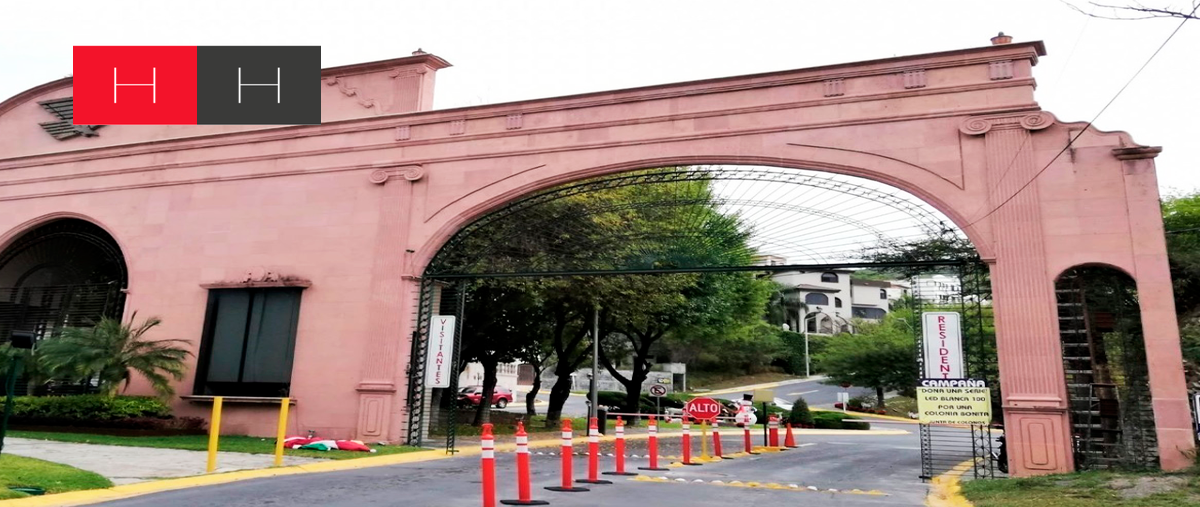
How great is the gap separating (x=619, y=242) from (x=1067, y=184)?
9.77 meters

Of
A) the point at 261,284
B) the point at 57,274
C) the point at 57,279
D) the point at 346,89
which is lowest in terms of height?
the point at 261,284

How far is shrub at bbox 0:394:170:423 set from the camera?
16.1 metres

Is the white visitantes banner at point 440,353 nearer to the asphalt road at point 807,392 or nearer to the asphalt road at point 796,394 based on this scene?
the asphalt road at point 796,394

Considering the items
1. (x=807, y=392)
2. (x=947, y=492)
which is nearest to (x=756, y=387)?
(x=807, y=392)

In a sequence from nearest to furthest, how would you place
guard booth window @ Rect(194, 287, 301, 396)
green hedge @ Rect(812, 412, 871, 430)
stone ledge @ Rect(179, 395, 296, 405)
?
stone ledge @ Rect(179, 395, 296, 405) → guard booth window @ Rect(194, 287, 301, 396) → green hedge @ Rect(812, 412, 871, 430)

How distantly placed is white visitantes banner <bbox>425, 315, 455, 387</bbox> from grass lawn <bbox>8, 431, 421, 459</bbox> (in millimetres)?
1421

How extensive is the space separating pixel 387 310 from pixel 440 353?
1511mm

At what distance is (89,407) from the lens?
53.7 ft

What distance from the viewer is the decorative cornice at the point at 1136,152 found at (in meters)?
12.2

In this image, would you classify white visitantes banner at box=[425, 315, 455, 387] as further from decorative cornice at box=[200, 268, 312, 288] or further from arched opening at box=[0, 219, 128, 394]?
arched opening at box=[0, 219, 128, 394]

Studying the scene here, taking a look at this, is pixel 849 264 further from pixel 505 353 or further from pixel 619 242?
pixel 505 353

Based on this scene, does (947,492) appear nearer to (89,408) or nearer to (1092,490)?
(1092,490)

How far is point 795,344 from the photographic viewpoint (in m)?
71.4

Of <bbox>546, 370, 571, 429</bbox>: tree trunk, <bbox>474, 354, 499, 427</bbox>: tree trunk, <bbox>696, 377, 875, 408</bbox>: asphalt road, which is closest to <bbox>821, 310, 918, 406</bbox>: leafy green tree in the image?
<bbox>696, 377, 875, 408</bbox>: asphalt road
